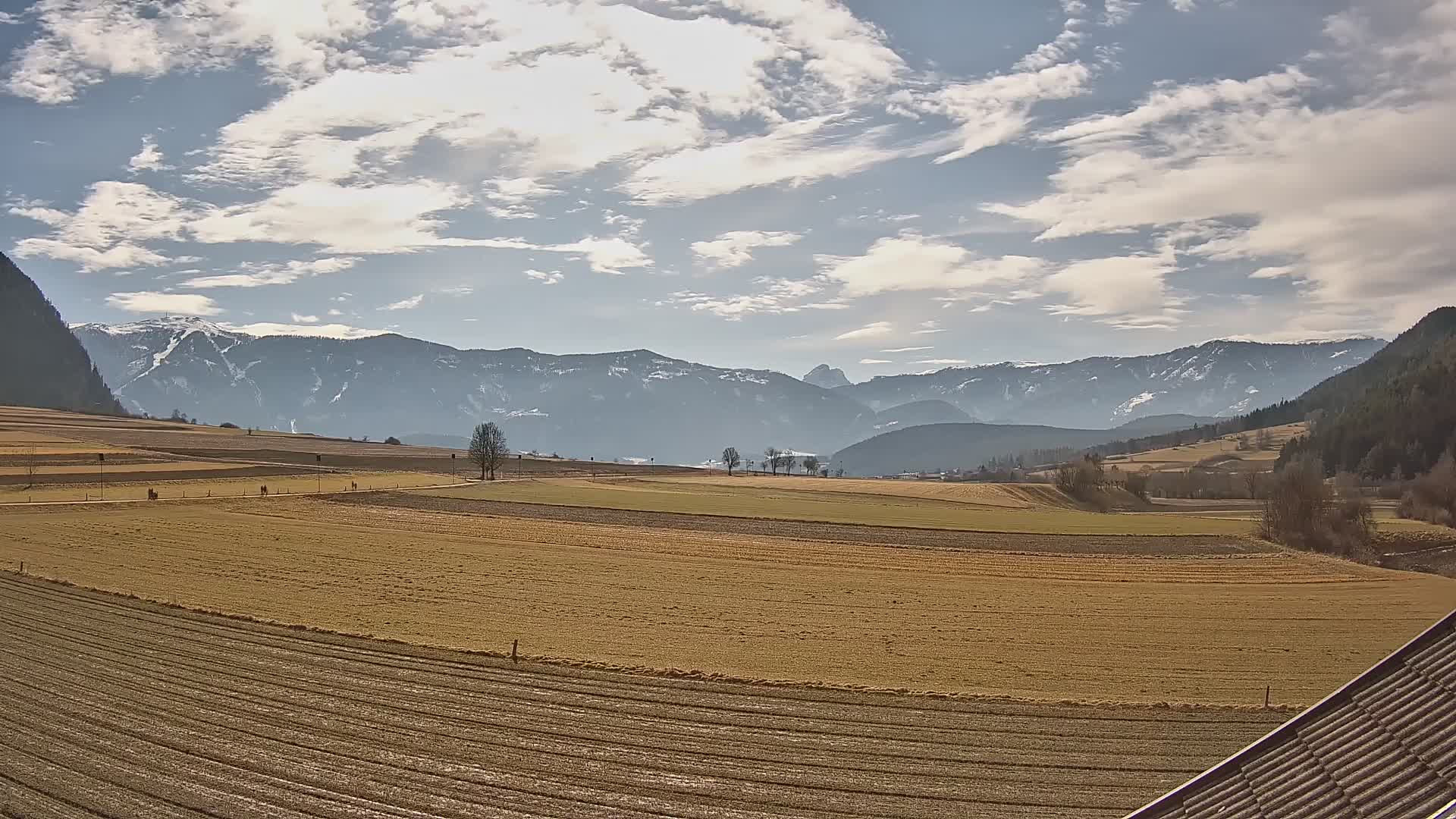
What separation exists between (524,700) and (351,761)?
5.32 m

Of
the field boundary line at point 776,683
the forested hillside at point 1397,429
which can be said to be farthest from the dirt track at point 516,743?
the forested hillside at point 1397,429

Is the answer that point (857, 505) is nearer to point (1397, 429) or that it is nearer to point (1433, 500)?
point (1433, 500)

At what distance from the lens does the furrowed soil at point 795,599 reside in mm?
29250

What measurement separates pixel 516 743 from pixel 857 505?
251ft

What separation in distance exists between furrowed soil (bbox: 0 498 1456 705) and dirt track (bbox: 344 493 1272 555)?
2.56 m

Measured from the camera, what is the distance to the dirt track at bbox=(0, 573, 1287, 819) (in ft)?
58.6

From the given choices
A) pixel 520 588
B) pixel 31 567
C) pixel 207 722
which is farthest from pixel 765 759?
pixel 31 567

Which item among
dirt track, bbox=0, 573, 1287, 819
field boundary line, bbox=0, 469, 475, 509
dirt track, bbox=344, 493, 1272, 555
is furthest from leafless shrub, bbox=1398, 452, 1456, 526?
field boundary line, bbox=0, 469, 475, 509

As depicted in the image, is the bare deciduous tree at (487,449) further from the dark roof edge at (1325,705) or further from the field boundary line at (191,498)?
the dark roof edge at (1325,705)

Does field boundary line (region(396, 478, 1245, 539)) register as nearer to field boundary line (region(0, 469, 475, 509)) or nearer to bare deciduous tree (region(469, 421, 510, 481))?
field boundary line (region(0, 469, 475, 509))

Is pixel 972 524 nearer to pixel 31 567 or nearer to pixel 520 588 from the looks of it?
pixel 520 588

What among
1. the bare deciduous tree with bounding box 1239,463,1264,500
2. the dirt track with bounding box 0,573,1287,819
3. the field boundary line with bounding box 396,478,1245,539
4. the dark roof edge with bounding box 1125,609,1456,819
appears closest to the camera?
the dark roof edge with bounding box 1125,609,1456,819

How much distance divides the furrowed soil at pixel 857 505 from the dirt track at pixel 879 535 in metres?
2.40

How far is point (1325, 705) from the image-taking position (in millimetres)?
10719
